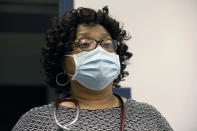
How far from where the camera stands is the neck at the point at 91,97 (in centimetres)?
133

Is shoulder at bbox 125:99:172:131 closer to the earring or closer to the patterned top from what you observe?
the patterned top

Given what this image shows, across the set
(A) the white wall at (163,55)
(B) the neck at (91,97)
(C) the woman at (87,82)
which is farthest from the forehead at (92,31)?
(A) the white wall at (163,55)

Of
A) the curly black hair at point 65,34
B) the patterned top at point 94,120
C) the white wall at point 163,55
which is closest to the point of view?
the patterned top at point 94,120

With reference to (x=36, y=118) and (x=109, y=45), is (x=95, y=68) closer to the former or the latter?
(x=109, y=45)

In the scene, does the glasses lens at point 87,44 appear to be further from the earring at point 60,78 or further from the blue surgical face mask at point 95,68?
the earring at point 60,78

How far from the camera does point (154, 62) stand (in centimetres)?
187

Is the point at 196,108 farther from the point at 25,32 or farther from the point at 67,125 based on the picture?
the point at 25,32

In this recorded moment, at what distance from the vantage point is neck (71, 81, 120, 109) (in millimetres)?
1328

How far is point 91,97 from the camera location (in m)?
1.33

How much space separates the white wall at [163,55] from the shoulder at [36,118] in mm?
620

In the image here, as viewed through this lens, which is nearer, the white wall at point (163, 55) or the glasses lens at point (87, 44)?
the glasses lens at point (87, 44)

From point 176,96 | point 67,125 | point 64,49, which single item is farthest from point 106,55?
point 176,96

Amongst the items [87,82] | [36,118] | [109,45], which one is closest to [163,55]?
[109,45]

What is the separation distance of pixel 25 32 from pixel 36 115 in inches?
87.9
